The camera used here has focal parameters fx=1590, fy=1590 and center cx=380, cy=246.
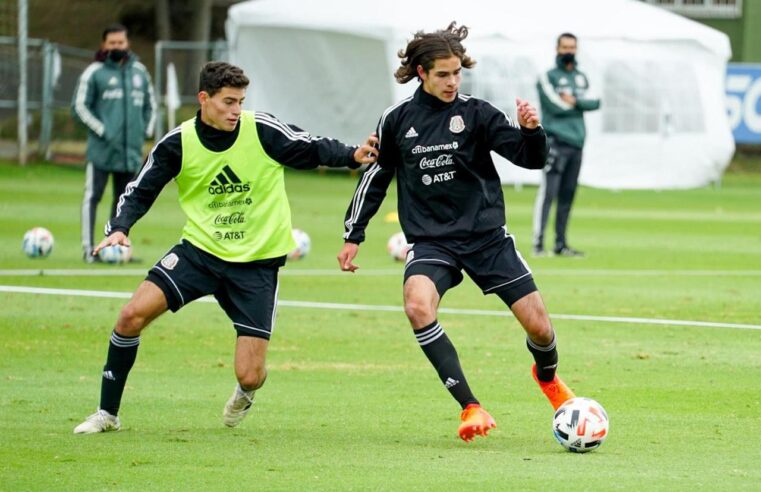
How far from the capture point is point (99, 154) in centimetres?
1691

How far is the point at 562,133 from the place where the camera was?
1855 cm

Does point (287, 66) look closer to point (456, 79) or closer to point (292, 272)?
point (292, 272)

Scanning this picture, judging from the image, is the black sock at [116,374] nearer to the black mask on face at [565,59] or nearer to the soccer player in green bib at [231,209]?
the soccer player in green bib at [231,209]

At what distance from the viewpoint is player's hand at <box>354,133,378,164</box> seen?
8.26 meters

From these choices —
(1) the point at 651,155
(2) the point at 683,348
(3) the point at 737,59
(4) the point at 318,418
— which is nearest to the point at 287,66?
(1) the point at 651,155

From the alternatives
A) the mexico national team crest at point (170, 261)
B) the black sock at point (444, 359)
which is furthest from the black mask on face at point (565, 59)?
the black sock at point (444, 359)

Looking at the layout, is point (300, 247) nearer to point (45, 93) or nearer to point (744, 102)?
point (45, 93)

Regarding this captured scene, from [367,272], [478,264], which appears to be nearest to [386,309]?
[367,272]

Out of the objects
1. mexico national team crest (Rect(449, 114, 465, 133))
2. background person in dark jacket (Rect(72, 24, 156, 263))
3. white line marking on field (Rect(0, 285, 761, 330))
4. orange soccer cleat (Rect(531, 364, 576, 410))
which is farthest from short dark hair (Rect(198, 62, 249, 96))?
background person in dark jacket (Rect(72, 24, 156, 263))

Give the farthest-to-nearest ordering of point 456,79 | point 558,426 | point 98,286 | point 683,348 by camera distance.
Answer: point 98,286
point 683,348
point 456,79
point 558,426

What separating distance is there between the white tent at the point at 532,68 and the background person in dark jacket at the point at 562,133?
45.2ft

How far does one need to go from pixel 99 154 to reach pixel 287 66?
59.8ft

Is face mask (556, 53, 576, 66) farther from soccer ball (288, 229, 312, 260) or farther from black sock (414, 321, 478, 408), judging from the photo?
black sock (414, 321, 478, 408)

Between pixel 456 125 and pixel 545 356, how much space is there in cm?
130
